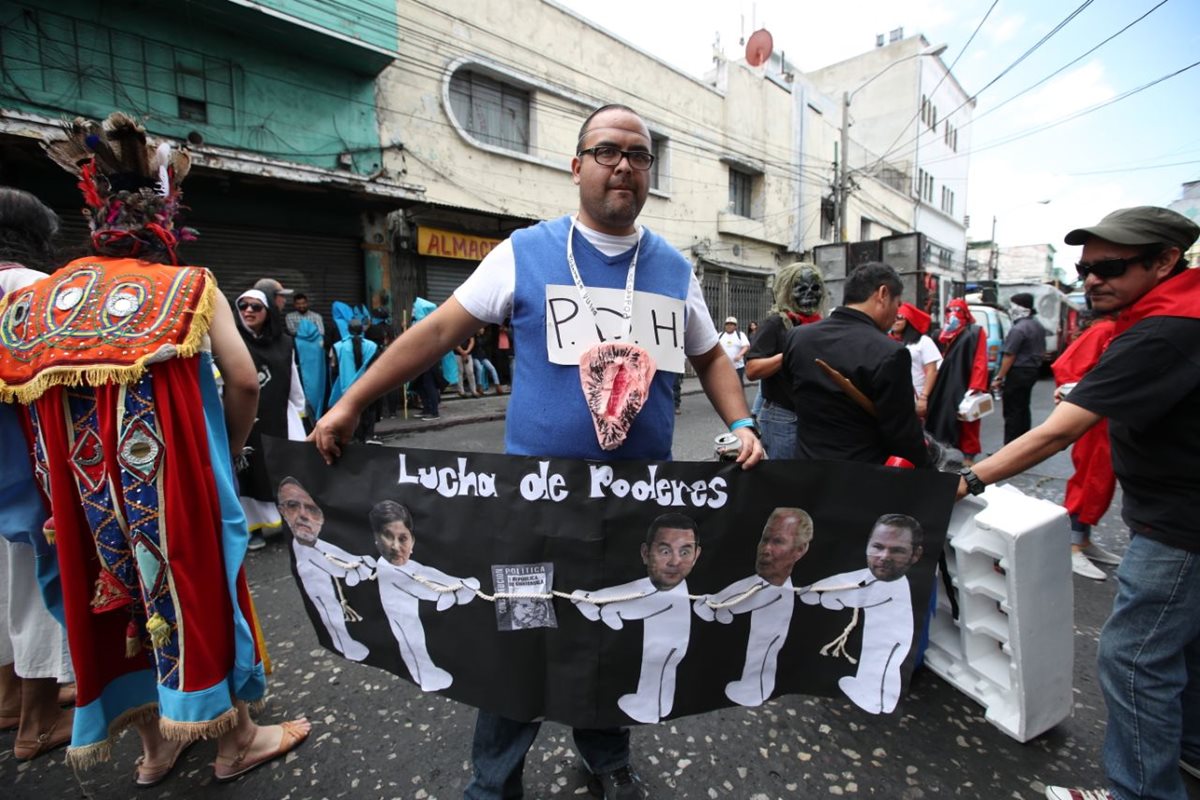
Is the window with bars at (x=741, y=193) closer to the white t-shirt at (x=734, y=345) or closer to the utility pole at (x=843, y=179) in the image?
the utility pole at (x=843, y=179)

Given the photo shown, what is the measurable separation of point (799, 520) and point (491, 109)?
1282cm

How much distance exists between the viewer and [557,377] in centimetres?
163

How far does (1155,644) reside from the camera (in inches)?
67.3

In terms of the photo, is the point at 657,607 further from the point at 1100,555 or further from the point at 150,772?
the point at 1100,555

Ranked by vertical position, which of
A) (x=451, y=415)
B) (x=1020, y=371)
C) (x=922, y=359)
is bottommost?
(x=451, y=415)

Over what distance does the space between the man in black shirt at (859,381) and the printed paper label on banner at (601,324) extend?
1040 mm

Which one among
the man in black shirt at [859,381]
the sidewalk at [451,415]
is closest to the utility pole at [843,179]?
the sidewalk at [451,415]

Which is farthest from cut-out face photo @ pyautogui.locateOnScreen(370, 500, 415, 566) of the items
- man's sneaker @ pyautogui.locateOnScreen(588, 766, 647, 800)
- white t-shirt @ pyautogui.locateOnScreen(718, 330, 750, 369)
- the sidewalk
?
white t-shirt @ pyautogui.locateOnScreen(718, 330, 750, 369)

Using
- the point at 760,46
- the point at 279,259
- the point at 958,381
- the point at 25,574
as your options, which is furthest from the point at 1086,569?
the point at 760,46

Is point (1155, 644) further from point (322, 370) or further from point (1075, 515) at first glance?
point (322, 370)

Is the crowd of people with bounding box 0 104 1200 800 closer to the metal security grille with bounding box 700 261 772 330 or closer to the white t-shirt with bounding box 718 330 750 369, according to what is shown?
the white t-shirt with bounding box 718 330 750 369

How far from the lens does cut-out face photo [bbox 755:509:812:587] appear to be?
1.67m

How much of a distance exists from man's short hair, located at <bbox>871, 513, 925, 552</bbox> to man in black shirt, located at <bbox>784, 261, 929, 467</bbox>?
2.40 ft

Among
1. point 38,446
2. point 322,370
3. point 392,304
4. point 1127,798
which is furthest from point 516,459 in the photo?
point 392,304
